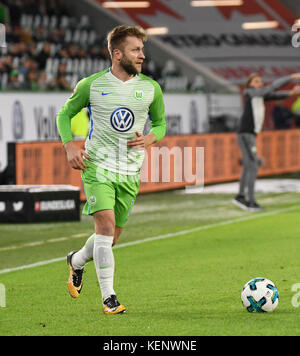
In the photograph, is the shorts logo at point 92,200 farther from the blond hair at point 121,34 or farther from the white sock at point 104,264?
the blond hair at point 121,34

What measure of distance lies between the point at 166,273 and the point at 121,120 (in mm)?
2679

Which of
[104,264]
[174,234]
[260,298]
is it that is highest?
[104,264]

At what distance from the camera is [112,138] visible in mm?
7297

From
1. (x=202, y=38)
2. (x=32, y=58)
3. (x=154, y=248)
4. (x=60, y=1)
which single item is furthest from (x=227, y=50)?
(x=154, y=248)

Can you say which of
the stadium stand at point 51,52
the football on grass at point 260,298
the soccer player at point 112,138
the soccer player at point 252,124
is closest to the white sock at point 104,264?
the soccer player at point 112,138

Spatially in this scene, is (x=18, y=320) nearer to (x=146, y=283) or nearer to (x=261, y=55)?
(x=146, y=283)

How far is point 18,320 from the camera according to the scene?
7.08 metres

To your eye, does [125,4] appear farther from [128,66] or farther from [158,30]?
[128,66]

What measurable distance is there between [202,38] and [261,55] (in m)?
2.61

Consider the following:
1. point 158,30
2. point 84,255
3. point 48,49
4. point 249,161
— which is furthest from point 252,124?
point 158,30

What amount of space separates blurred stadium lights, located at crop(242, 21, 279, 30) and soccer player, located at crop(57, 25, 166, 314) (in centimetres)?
3058

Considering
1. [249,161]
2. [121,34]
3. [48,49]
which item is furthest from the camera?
[48,49]

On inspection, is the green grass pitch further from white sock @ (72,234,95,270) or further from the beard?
the beard

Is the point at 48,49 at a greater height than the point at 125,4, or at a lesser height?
lesser
